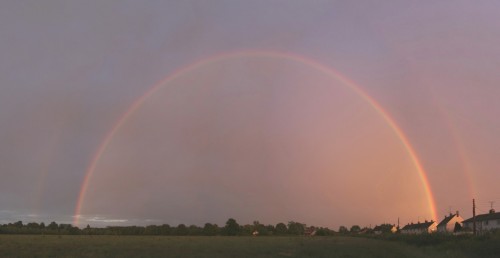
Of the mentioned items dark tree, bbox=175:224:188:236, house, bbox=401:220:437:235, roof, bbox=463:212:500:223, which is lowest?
dark tree, bbox=175:224:188:236

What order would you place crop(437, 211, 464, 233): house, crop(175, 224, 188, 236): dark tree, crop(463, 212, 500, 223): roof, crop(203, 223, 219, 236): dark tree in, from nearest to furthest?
crop(463, 212, 500, 223): roof, crop(437, 211, 464, 233): house, crop(203, 223, 219, 236): dark tree, crop(175, 224, 188, 236): dark tree

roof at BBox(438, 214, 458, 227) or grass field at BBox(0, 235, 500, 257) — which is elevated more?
roof at BBox(438, 214, 458, 227)

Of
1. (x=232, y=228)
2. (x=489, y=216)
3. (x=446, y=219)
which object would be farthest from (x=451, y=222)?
(x=232, y=228)

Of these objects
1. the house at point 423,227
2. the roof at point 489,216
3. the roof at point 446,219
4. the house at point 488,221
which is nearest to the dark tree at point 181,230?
the house at point 423,227

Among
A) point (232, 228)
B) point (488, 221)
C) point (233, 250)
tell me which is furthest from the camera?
point (232, 228)

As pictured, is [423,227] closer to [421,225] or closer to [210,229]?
[421,225]

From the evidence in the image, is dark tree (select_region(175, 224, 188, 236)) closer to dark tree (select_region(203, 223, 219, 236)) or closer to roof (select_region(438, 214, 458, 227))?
dark tree (select_region(203, 223, 219, 236))

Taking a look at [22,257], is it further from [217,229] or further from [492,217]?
[217,229]

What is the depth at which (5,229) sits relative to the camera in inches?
5871

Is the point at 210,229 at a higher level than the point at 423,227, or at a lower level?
lower

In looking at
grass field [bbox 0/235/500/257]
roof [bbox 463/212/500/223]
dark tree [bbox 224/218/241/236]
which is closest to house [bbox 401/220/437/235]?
roof [bbox 463/212/500/223]

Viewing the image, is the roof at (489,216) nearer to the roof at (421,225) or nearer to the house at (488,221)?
the house at (488,221)

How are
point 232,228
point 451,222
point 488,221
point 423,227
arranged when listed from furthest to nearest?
point 232,228 < point 423,227 < point 451,222 < point 488,221

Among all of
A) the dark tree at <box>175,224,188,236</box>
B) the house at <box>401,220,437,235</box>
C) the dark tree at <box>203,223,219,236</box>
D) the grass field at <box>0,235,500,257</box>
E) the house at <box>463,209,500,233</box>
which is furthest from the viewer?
the dark tree at <box>175,224,188,236</box>
